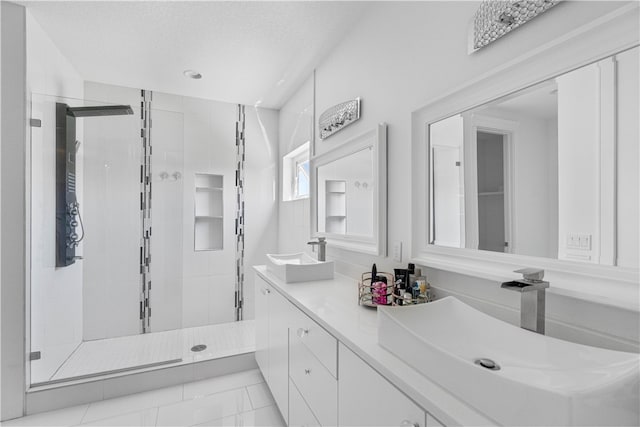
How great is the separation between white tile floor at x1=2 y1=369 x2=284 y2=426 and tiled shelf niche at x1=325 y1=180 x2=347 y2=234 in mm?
1257

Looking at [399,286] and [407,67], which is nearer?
[399,286]

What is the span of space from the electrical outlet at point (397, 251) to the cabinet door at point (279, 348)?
23.8 inches

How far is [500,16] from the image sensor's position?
1017mm

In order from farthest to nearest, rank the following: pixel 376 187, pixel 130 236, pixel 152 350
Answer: pixel 130 236 → pixel 152 350 → pixel 376 187

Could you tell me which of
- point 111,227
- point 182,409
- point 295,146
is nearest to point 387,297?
point 182,409

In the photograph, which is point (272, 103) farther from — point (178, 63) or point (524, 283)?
point (524, 283)

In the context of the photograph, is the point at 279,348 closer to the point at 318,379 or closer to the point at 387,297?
the point at 318,379

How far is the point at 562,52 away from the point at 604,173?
37 cm

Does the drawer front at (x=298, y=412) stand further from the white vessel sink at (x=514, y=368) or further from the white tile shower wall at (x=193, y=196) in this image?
the white tile shower wall at (x=193, y=196)

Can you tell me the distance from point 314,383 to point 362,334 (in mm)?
427

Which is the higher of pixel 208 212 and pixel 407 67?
pixel 407 67

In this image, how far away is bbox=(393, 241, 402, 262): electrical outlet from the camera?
1.54 metres

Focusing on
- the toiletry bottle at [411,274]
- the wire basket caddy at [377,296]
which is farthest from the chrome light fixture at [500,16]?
the wire basket caddy at [377,296]

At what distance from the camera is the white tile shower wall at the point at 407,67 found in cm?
89
